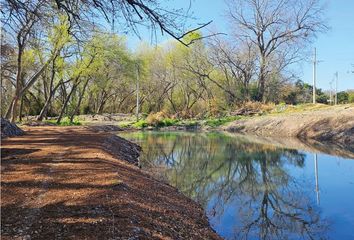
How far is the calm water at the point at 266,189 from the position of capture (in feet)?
26.9

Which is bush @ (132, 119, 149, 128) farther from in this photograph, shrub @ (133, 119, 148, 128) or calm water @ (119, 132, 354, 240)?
calm water @ (119, 132, 354, 240)

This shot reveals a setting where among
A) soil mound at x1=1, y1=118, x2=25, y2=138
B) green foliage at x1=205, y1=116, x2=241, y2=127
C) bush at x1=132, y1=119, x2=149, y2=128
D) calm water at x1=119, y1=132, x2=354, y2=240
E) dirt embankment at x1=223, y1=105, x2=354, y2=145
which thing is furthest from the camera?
green foliage at x1=205, y1=116, x2=241, y2=127

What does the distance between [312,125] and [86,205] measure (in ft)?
83.7

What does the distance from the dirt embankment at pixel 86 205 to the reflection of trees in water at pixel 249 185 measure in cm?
128

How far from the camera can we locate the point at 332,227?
26.9ft

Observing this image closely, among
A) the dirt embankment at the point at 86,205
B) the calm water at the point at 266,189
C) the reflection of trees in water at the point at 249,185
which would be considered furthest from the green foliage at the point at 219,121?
the dirt embankment at the point at 86,205

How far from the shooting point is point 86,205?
6129 mm

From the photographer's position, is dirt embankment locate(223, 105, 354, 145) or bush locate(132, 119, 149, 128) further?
bush locate(132, 119, 149, 128)

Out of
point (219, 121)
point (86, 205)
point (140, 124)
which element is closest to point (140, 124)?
point (140, 124)

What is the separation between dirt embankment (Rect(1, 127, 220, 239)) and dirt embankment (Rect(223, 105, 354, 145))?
19.3m

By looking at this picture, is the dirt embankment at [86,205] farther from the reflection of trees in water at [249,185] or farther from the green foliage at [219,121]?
the green foliage at [219,121]

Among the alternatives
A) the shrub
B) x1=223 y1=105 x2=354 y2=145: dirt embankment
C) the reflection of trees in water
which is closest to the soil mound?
the reflection of trees in water

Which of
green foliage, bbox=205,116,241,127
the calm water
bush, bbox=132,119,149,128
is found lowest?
the calm water

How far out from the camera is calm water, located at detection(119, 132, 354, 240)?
8.20m
